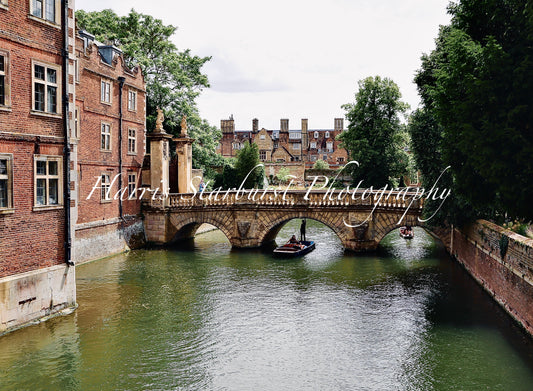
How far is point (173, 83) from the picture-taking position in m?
41.4

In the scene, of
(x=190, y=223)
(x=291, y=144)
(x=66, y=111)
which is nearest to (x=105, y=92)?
(x=190, y=223)

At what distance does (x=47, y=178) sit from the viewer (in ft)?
55.5

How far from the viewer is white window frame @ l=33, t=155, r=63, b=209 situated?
647 inches

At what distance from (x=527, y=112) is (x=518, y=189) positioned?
2.20m

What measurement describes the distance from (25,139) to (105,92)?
14445 mm

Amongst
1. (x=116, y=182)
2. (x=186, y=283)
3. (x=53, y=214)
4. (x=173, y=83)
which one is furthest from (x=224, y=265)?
(x=173, y=83)

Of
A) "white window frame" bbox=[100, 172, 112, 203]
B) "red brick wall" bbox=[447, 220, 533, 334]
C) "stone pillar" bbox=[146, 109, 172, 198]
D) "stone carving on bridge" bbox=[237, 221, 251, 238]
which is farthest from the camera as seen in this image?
"stone pillar" bbox=[146, 109, 172, 198]

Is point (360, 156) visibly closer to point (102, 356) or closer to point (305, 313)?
point (305, 313)

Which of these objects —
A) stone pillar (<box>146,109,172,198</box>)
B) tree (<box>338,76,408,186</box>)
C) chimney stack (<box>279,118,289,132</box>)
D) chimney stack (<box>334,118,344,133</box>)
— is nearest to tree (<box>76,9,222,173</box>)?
stone pillar (<box>146,109,172,198</box>)

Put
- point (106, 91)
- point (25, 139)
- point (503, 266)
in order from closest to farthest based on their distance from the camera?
point (25, 139), point (503, 266), point (106, 91)

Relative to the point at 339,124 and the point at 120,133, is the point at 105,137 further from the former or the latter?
the point at 339,124

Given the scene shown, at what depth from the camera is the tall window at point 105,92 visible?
29.3 meters

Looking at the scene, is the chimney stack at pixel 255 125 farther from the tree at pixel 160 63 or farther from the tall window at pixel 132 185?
the tall window at pixel 132 185

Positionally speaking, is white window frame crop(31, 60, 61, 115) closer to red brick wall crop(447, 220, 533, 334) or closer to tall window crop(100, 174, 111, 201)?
tall window crop(100, 174, 111, 201)
